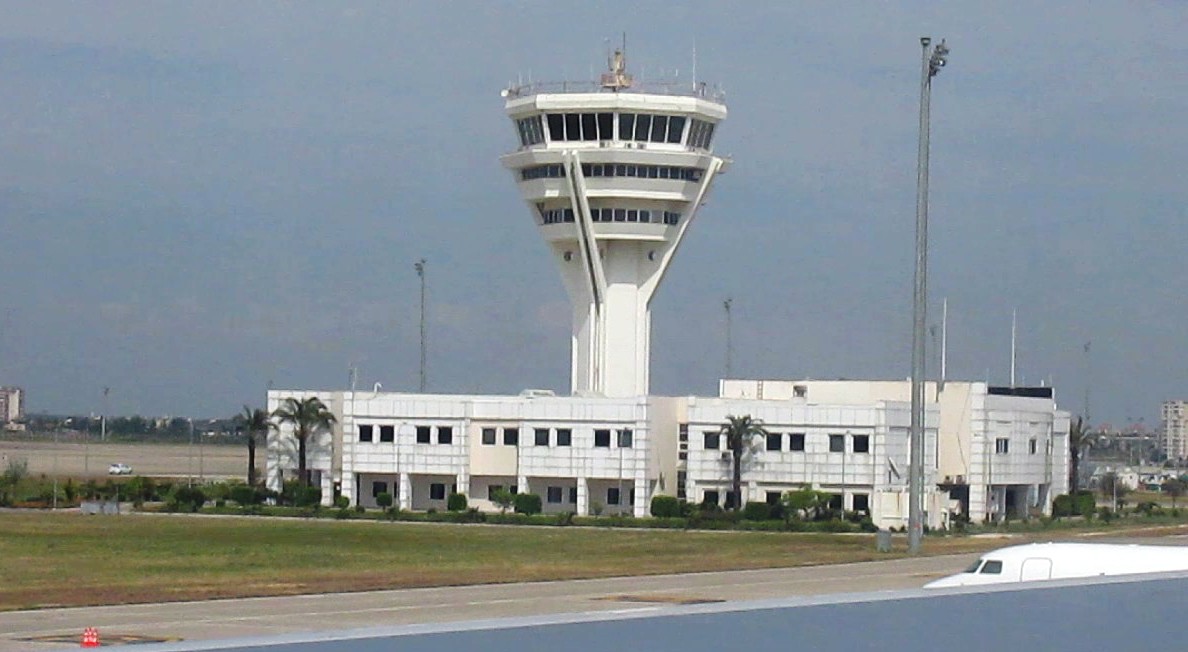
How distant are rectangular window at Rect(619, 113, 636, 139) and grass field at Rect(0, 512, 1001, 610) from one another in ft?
73.4

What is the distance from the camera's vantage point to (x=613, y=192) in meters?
96.2

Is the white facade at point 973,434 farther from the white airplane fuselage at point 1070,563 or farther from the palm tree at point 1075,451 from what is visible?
the white airplane fuselage at point 1070,563

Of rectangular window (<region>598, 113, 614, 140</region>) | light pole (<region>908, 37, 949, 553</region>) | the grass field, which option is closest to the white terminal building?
rectangular window (<region>598, 113, 614, 140</region>)

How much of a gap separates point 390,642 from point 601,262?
285 ft

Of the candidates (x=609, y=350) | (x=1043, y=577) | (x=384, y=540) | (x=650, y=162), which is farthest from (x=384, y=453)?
(x=1043, y=577)

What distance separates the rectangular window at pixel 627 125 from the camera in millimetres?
96562

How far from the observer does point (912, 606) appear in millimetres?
17953

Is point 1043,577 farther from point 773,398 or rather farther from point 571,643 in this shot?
point 773,398

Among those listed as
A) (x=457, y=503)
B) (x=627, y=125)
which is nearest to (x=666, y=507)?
(x=457, y=503)

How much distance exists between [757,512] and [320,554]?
34859 millimetres

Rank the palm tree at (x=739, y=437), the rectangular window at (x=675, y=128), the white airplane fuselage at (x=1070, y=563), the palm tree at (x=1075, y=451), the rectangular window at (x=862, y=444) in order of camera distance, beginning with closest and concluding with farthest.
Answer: the white airplane fuselage at (x=1070, y=563) → the rectangular window at (x=862, y=444) → the palm tree at (x=739, y=437) → the rectangular window at (x=675, y=128) → the palm tree at (x=1075, y=451)

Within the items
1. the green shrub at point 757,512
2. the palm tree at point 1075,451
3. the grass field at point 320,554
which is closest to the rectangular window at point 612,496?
the green shrub at point 757,512

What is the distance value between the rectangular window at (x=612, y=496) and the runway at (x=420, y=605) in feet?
147

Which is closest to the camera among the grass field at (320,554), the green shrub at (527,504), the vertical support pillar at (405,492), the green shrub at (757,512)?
the grass field at (320,554)
